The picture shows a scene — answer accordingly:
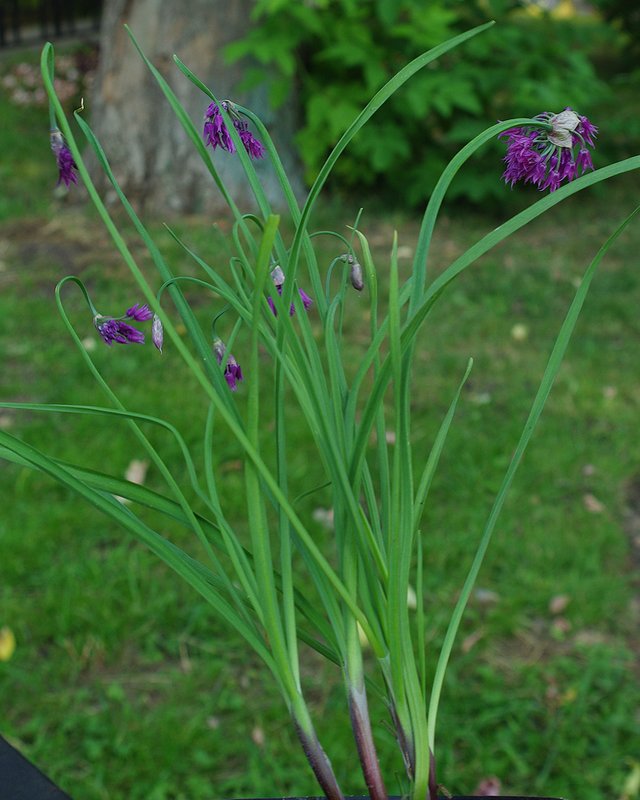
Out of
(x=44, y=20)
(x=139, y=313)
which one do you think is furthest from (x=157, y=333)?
(x=44, y=20)

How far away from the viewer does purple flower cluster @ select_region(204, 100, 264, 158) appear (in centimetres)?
74

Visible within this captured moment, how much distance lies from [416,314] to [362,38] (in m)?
4.26

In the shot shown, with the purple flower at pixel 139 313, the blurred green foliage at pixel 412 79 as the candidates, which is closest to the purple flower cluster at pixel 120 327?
the purple flower at pixel 139 313

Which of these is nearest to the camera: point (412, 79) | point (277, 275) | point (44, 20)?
point (277, 275)

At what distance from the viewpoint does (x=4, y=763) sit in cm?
Answer: 91

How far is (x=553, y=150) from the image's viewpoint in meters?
0.71

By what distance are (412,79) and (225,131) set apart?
433cm

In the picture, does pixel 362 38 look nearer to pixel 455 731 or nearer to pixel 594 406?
pixel 594 406

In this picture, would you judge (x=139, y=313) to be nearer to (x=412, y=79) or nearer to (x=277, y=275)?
(x=277, y=275)

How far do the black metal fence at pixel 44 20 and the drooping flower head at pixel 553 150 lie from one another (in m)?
8.02

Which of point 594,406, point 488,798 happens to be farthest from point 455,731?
point 594,406

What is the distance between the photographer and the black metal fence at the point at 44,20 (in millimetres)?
7984

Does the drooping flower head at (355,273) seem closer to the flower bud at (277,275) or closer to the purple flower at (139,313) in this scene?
the flower bud at (277,275)

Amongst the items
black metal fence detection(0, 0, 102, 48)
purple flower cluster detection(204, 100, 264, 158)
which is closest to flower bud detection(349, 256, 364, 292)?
purple flower cluster detection(204, 100, 264, 158)
